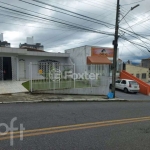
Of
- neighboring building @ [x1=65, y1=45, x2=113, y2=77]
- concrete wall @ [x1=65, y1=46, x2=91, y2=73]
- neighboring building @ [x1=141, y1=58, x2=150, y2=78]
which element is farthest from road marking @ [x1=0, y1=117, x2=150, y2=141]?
neighboring building @ [x1=141, y1=58, x2=150, y2=78]

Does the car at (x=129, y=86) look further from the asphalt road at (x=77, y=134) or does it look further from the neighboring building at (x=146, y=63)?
the neighboring building at (x=146, y=63)

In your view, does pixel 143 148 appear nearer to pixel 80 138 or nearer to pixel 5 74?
pixel 80 138

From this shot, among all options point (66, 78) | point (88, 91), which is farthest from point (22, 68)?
point (88, 91)

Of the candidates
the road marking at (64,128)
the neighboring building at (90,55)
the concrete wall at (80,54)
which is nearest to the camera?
the road marking at (64,128)

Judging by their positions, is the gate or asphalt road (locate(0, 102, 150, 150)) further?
the gate

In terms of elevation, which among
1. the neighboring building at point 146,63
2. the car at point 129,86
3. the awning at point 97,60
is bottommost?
the car at point 129,86

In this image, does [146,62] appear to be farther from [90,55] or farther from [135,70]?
[90,55]

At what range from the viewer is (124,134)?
18.3 ft

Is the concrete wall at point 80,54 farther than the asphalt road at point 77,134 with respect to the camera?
Yes

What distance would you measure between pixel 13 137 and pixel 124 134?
313 cm

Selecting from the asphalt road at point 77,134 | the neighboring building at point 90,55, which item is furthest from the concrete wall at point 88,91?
the asphalt road at point 77,134

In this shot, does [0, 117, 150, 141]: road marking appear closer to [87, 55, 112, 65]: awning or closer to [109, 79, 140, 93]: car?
[109, 79, 140, 93]: car

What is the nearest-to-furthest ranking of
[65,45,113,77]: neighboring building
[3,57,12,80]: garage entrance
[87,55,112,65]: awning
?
[3,57,12,80]: garage entrance → [87,55,112,65]: awning → [65,45,113,77]: neighboring building

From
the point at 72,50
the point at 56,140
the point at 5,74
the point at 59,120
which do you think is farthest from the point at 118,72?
the point at 56,140
